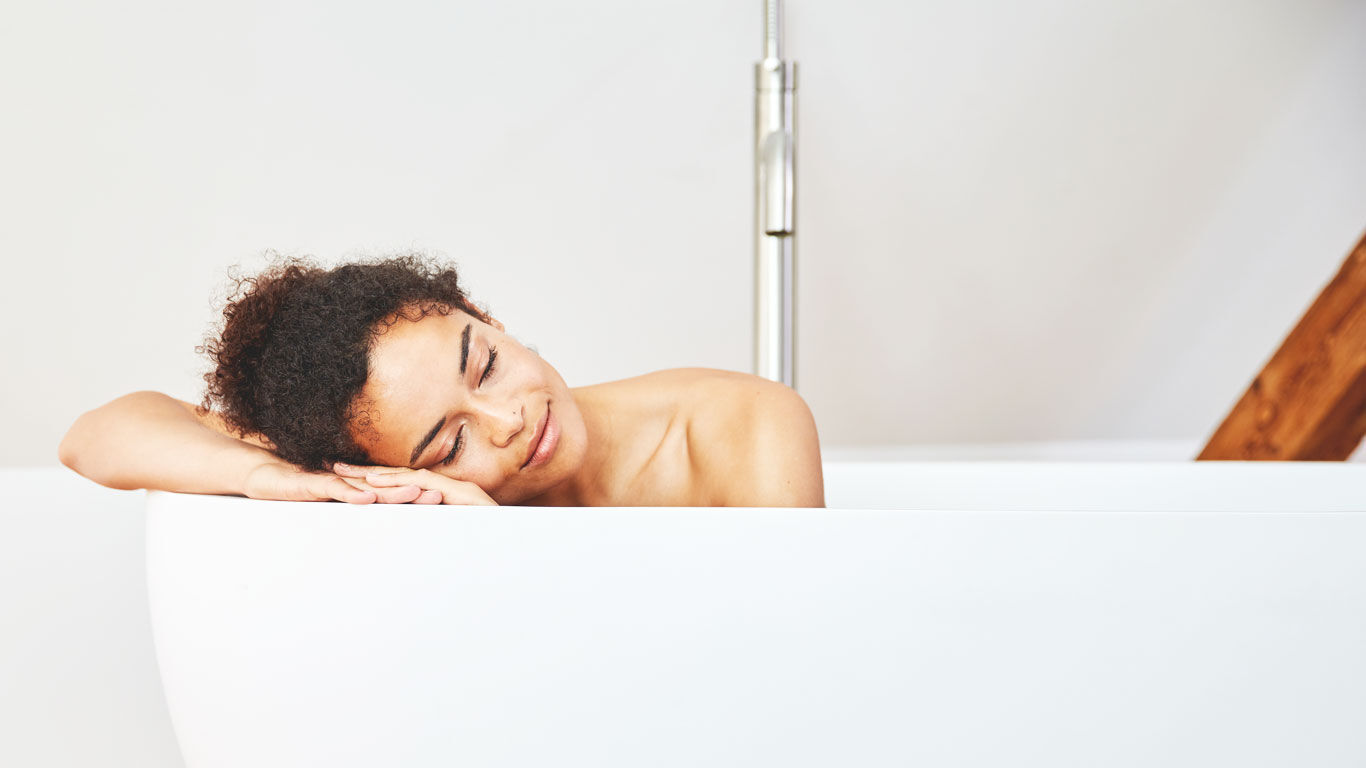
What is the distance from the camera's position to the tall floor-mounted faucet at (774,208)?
2.05m

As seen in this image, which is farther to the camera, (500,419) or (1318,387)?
(1318,387)

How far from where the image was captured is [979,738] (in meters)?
0.74

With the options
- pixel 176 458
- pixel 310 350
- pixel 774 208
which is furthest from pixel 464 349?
pixel 774 208

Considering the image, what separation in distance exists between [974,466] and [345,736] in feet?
4.11

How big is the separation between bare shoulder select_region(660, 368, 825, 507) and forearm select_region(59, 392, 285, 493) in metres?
0.46

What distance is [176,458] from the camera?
1.05 metres

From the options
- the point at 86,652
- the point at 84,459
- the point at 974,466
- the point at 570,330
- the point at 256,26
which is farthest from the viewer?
the point at 570,330

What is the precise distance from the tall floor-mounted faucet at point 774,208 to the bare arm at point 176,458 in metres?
1.12

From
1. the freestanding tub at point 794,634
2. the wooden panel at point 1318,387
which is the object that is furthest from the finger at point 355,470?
the wooden panel at point 1318,387

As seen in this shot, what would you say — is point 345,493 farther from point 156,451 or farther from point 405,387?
point 156,451

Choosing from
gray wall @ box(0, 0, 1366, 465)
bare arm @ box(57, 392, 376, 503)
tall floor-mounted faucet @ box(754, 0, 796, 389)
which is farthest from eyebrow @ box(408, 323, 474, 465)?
gray wall @ box(0, 0, 1366, 465)

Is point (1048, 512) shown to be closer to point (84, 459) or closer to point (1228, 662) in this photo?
point (1228, 662)

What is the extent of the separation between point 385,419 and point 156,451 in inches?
9.7

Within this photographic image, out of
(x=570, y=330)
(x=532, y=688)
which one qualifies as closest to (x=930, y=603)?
(x=532, y=688)
